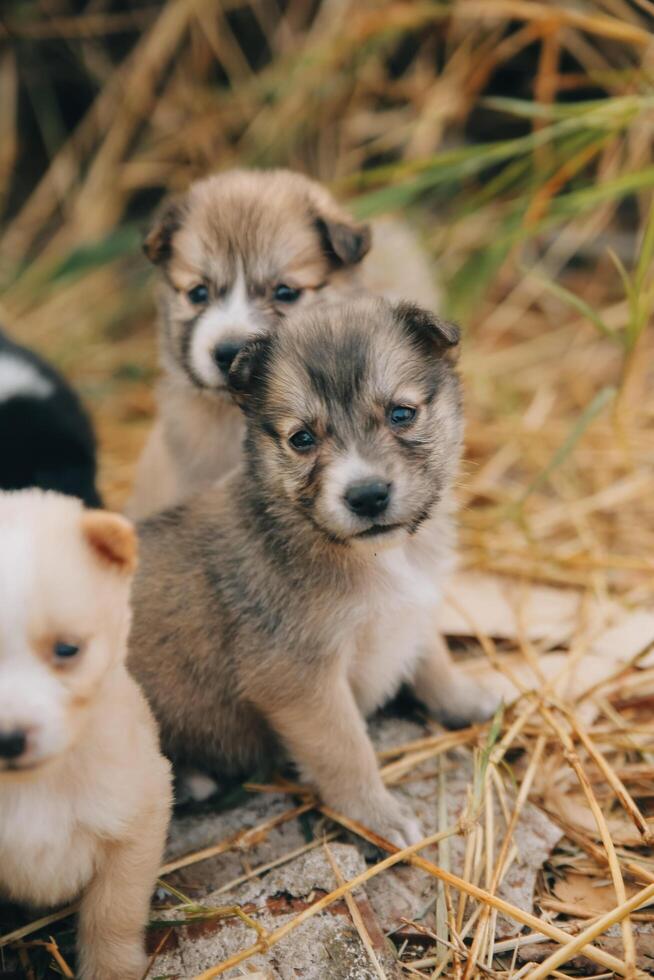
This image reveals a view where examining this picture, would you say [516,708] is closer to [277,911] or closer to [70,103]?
[277,911]

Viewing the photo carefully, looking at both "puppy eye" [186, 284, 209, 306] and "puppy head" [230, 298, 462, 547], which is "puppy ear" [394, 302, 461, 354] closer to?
"puppy head" [230, 298, 462, 547]

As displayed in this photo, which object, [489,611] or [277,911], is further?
[489,611]

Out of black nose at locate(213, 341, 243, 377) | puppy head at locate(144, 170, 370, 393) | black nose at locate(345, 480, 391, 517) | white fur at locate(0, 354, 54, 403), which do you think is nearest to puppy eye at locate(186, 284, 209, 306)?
puppy head at locate(144, 170, 370, 393)

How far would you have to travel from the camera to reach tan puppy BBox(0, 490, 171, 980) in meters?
2.15

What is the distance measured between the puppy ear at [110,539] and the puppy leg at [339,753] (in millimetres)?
896

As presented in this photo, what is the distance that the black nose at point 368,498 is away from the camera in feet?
8.94

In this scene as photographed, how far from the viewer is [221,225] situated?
3842mm

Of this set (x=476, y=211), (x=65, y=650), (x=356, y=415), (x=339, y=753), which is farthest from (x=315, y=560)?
(x=476, y=211)

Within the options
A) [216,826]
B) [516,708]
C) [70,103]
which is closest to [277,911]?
[216,826]

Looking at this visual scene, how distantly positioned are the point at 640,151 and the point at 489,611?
2.90 meters

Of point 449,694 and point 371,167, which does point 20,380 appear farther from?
point 371,167

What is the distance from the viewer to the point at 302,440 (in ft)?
9.71

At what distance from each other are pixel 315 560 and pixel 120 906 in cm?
109

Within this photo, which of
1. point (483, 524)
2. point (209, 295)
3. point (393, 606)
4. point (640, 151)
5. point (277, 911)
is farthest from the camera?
point (640, 151)
